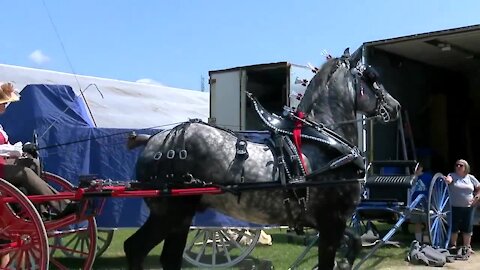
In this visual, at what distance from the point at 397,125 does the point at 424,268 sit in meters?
3.44

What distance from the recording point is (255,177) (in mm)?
5156

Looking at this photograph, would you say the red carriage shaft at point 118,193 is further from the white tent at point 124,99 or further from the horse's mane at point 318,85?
the white tent at point 124,99

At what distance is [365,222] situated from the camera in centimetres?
921

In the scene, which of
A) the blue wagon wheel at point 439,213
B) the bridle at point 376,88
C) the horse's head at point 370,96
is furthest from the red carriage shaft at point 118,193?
the blue wagon wheel at point 439,213

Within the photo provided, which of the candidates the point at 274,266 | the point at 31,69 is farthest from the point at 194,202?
the point at 31,69

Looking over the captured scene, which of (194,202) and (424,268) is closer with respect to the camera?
(194,202)

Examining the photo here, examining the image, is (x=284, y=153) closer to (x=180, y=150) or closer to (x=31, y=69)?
(x=180, y=150)

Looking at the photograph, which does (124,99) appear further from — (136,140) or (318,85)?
(318,85)

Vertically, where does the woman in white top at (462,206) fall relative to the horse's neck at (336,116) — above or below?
below

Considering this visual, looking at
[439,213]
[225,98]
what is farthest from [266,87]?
[439,213]

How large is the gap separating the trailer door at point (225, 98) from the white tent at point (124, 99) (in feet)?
5.92

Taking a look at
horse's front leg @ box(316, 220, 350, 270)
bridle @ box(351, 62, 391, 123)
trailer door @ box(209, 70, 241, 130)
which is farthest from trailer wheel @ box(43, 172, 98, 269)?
trailer door @ box(209, 70, 241, 130)

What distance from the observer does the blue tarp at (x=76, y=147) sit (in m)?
7.82

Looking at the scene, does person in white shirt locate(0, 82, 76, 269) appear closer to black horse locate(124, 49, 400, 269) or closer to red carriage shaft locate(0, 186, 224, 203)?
red carriage shaft locate(0, 186, 224, 203)
